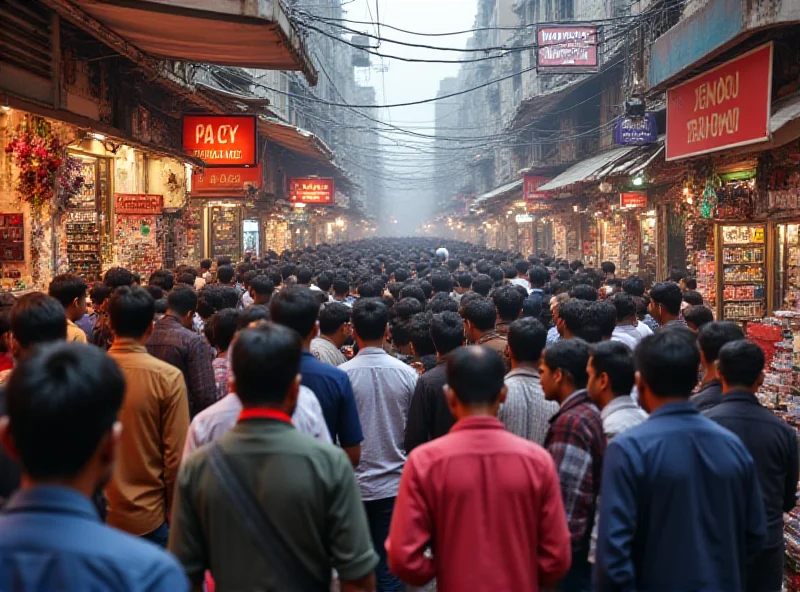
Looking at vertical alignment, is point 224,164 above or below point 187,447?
above

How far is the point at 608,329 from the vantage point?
5.68 metres

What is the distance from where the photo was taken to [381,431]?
14.8 feet

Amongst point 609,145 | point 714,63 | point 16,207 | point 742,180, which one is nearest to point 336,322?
point 16,207

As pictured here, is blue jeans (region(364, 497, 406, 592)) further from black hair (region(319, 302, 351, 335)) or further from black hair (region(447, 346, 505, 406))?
black hair (region(447, 346, 505, 406))

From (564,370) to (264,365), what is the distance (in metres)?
1.61

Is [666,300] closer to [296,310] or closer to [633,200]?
[296,310]

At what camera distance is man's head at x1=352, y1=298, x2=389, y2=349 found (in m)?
4.93

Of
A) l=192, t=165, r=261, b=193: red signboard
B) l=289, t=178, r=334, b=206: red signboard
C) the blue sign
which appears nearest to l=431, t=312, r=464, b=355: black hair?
the blue sign

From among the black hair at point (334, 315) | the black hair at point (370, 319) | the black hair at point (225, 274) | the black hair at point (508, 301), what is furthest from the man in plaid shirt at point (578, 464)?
the black hair at point (225, 274)

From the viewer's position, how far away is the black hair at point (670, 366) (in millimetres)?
2973

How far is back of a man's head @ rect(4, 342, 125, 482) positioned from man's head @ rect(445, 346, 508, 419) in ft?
4.60

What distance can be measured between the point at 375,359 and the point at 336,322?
0.92 m

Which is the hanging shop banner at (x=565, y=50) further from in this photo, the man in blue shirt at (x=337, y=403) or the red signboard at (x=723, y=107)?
the man in blue shirt at (x=337, y=403)

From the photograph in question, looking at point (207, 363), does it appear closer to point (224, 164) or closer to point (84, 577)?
point (84, 577)
